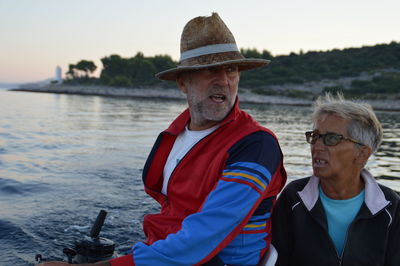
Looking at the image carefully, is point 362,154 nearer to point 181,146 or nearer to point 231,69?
point 231,69

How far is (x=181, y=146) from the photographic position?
242 centimetres

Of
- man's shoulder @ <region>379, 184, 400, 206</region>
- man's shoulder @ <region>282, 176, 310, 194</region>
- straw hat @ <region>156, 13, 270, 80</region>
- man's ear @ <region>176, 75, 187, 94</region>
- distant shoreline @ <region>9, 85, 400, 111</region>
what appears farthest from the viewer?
distant shoreline @ <region>9, 85, 400, 111</region>

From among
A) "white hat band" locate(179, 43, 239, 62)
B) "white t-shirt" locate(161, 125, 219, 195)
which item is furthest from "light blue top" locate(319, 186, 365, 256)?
"white hat band" locate(179, 43, 239, 62)

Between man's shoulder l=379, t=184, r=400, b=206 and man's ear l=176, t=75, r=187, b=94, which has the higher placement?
man's ear l=176, t=75, r=187, b=94

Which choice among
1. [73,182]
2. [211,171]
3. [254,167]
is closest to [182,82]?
[211,171]

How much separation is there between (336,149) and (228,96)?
0.69m

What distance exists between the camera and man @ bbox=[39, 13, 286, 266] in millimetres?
1871

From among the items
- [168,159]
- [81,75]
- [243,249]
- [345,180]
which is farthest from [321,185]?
[81,75]

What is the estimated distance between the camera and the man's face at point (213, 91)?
2217 millimetres

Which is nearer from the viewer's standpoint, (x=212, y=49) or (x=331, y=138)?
(x=212, y=49)

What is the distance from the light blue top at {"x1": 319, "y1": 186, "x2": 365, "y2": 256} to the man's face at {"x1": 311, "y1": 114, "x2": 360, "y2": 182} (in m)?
0.15

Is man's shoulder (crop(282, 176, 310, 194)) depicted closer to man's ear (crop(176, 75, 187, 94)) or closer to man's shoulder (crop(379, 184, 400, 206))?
man's shoulder (crop(379, 184, 400, 206))

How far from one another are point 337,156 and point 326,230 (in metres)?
0.43

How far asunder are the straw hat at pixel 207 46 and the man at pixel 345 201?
59 centimetres
